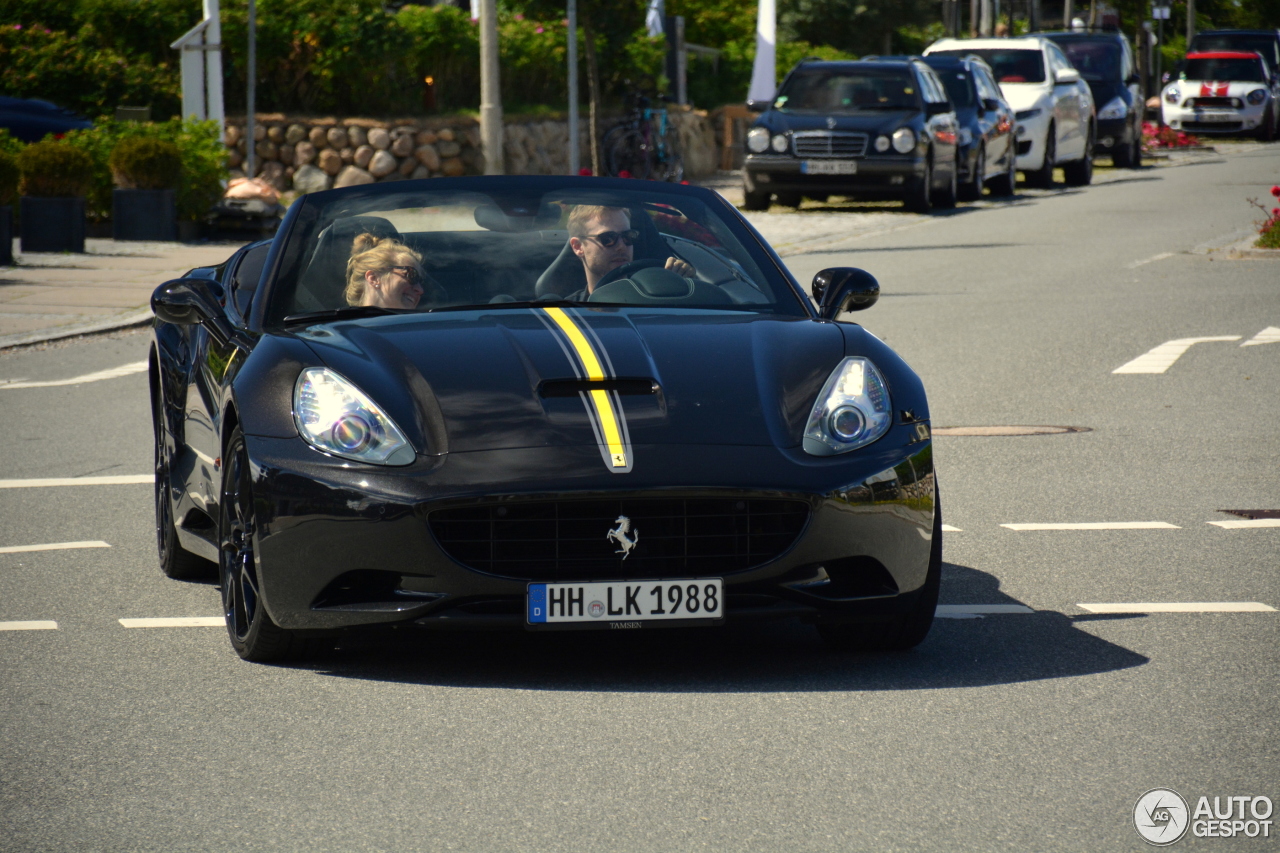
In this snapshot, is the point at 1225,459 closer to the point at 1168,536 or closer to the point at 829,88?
the point at 1168,536

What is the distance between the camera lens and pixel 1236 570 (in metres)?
6.52

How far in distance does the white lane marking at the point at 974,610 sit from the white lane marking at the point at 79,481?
4094mm

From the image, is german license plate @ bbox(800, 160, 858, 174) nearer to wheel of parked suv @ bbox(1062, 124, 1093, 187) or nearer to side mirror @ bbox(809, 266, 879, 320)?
wheel of parked suv @ bbox(1062, 124, 1093, 187)

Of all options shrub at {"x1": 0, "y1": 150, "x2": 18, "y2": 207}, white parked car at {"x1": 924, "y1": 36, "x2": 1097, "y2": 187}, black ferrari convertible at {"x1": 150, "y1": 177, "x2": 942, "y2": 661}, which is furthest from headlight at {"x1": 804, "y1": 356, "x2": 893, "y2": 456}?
white parked car at {"x1": 924, "y1": 36, "x2": 1097, "y2": 187}

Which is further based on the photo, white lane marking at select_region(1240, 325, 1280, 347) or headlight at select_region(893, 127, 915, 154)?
headlight at select_region(893, 127, 915, 154)

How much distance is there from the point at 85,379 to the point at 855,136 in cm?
1414

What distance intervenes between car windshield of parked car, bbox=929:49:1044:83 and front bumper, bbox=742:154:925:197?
6653mm

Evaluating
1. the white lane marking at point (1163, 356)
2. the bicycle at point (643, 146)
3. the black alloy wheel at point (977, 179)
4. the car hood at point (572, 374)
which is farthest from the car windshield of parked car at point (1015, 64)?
the car hood at point (572, 374)

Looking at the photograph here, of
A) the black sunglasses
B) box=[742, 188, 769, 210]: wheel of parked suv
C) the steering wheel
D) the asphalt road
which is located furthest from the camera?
box=[742, 188, 769, 210]: wheel of parked suv

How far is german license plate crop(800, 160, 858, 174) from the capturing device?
24938mm

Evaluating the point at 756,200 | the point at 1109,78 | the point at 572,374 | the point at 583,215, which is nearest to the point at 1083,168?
the point at 1109,78

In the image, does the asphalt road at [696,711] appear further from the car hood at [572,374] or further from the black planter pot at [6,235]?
the black planter pot at [6,235]

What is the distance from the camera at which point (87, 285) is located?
686 inches

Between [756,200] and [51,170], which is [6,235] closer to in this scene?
[51,170]
